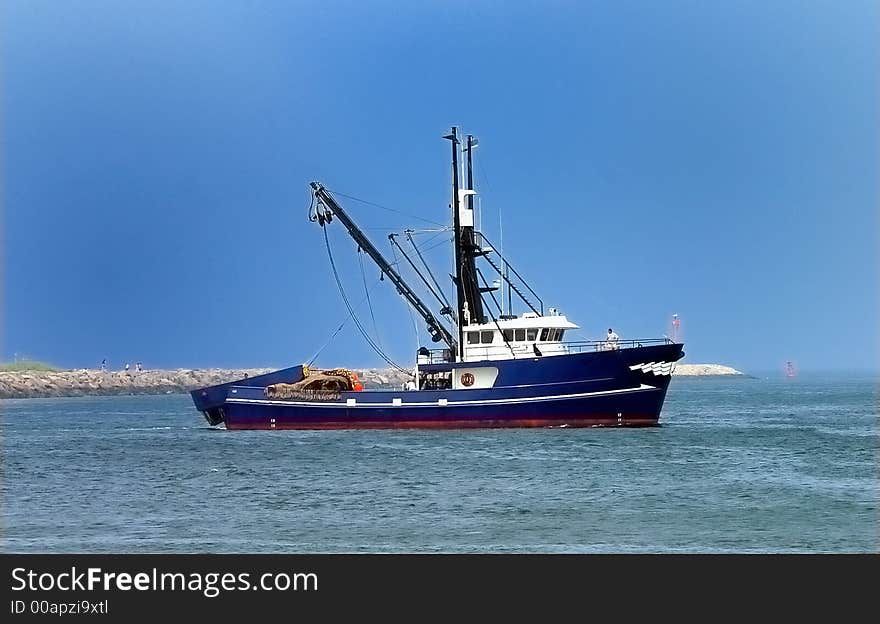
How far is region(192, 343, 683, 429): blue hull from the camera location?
1539 inches

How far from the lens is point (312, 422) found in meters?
43.7

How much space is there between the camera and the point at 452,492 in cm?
2630

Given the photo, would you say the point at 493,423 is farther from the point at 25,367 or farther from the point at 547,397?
the point at 25,367

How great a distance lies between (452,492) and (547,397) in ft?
45.3

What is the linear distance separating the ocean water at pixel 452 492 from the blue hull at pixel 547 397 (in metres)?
0.64

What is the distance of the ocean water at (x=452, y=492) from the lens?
20.5 metres

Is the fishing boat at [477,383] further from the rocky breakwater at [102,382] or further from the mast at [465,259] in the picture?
the rocky breakwater at [102,382]

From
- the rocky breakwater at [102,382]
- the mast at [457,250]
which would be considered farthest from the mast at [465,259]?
the rocky breakwater at [102,382]

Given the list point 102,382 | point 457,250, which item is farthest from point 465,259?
point 102,382

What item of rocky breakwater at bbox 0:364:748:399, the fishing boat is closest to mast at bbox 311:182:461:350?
the fishing boat

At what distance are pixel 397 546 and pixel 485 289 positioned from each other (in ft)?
77.7

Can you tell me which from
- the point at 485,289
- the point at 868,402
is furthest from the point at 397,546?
the point at 868,402

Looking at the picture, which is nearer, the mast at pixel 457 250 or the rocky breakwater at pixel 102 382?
the mast at pixel 457 250
